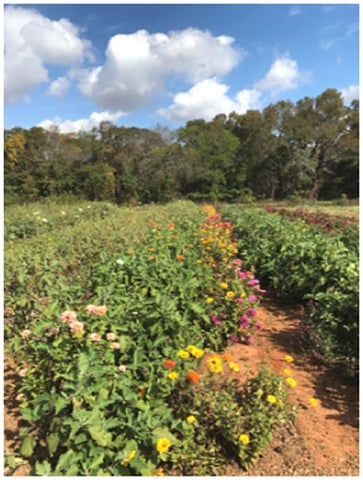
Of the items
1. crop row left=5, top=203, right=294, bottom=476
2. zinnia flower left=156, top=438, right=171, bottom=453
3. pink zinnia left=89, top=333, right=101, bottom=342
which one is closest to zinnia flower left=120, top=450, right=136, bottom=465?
crop row left=5, top=203, right=294, bottom=476

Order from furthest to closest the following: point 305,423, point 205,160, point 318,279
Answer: point 205,160
point 318,279
point 305,423

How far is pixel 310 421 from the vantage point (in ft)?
6.89

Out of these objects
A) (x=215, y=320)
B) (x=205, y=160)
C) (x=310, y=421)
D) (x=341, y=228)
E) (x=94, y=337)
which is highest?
(x=205, y=160)

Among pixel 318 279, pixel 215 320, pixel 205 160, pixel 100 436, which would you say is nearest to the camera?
pixel 100 436

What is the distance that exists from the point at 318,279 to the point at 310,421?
1.63 m

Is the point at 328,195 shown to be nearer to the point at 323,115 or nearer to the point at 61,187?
the point at 323,115

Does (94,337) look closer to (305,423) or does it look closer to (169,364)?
(169,364)

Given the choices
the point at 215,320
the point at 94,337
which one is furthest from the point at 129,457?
the point at 215,320

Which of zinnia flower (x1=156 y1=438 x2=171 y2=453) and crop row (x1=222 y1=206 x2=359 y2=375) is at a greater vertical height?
crop row (x1=222 y1=206 x2=359 y2=375)

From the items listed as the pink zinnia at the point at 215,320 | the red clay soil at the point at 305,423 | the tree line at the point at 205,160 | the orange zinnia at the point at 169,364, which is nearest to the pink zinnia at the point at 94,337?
the orange zinnia at the point at 169,364

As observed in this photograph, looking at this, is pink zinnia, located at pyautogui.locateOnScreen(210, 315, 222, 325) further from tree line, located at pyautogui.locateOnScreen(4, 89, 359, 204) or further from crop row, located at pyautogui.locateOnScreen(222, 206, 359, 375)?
tree line, located at pyautogui.locateOnScreen(4, 89, 359, 204)

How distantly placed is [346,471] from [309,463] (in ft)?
0.65

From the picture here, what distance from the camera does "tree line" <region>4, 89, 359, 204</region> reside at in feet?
→ 82.2

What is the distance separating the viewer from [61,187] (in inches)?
978
